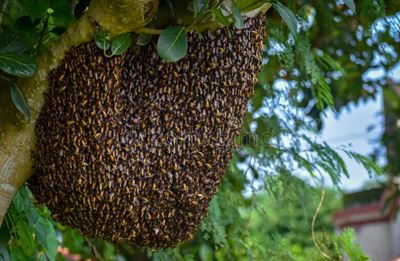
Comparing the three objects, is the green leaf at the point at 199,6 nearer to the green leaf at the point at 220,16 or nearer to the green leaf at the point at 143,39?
the green leaf at the point at 220,16

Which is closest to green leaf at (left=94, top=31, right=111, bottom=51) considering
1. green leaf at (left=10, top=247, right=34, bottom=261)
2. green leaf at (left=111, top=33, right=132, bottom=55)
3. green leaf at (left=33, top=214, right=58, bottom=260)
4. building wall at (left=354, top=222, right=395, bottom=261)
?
green leaf at (left=111, top=33, right=132, bottom=55)

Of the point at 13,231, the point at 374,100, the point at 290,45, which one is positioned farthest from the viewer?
the point at 374,100

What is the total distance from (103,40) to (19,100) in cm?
24

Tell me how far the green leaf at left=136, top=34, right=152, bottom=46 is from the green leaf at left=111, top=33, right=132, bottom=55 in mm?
21

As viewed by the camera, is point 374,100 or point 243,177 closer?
point 243,177

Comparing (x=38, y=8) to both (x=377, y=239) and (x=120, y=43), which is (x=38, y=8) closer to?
(x=120, y=43)

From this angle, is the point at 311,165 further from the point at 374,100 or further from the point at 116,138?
the point at 374,100

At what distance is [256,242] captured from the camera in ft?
10.8

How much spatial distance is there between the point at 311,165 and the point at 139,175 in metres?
1.37

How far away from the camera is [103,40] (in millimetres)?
1826

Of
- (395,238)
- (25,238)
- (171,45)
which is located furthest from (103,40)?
(395,238)

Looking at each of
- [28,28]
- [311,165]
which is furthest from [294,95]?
[28,28]

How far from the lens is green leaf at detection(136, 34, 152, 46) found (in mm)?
1846

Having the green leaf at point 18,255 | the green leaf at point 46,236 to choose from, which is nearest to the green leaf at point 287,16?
the green leaf at point 46,236
